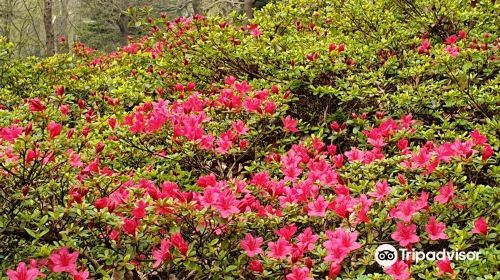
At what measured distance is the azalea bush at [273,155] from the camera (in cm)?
211

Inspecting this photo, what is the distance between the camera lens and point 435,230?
2.16 metres

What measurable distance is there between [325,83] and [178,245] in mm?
2168

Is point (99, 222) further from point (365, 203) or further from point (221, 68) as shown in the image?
point (221, 68)

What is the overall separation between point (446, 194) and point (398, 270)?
0.50 metres

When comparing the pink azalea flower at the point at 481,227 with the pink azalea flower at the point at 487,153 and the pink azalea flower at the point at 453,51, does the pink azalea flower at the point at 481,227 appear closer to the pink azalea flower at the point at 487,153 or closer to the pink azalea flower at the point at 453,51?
the pink azalea flower at the point at 487,153

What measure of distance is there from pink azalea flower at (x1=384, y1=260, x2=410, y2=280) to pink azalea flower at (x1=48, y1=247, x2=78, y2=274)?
1176mm

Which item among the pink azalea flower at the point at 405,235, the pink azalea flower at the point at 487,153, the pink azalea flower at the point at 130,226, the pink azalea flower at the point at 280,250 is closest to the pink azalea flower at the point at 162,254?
the pink azalea flower at the point at 130,226

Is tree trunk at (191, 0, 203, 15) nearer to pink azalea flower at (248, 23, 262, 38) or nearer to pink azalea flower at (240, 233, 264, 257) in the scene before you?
pink azalea flower at (248, 23, 262, 38)

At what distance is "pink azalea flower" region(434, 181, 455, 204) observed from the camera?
88.8 inches

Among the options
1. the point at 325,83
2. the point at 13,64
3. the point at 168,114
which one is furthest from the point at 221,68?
the point at 13,64

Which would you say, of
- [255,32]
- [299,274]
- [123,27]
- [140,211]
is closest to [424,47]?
[255,32]

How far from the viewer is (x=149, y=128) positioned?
2.98 meters

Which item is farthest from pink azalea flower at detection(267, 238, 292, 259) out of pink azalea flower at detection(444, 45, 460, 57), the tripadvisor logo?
pink azalea flower at detection(444, 45, 460, 57)

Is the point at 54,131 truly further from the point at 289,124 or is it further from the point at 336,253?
the point at 289,124
